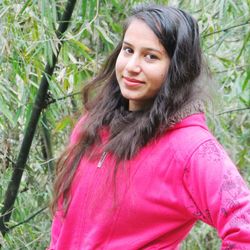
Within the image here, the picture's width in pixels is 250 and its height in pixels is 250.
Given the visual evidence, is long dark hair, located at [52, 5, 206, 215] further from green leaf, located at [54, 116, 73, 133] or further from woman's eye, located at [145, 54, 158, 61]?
green leaf, located at [54, 116, 73, 133]

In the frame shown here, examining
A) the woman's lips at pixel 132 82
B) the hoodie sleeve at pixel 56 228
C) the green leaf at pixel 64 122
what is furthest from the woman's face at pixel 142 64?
the green leaf at pixel 64 122

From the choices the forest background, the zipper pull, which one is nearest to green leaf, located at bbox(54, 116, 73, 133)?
the forest background

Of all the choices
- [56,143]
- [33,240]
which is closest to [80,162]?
[33,240]

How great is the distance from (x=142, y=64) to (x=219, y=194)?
1.02 feet

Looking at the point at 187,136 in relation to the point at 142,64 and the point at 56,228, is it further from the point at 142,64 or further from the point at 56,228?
the point at 56,228

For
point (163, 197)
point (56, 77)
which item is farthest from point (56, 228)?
point (56, 77)

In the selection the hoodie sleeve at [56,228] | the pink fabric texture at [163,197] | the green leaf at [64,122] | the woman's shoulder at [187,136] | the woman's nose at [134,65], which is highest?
the woman's nose at [134,65]

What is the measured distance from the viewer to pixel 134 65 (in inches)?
48.5

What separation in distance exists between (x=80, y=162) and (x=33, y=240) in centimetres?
82

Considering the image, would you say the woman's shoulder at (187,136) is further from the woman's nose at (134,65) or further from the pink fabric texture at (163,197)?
the woman's nose at (134,65)

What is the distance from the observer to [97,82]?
1.52 m

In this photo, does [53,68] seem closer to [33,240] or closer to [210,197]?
[33,240]

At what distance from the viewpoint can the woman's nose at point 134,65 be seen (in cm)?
123

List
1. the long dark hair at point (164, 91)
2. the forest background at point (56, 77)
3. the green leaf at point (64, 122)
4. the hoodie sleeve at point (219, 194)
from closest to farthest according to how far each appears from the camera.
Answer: the hoodie sleeve at point (219, 194), the long dark hair at point (164, 91), the forest background at point (56, 77), the green leaf at point (64, 122)
